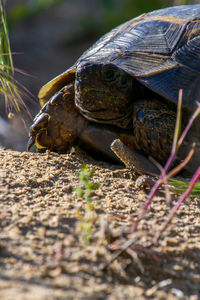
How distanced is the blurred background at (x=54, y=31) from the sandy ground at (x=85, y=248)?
8.95ft

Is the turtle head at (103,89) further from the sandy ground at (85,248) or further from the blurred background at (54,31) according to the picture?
the blurred background at (54,31)

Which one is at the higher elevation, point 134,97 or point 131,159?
point 134,97

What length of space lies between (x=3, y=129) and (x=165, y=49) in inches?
Result: 58.8

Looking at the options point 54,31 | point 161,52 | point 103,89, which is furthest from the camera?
point 54,31

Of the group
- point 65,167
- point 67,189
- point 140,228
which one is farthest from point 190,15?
point 140,228

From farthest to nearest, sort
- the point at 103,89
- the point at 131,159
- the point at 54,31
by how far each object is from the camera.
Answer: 1. the point at 54,31
2. the point at 103,89
3. the point at 131,159

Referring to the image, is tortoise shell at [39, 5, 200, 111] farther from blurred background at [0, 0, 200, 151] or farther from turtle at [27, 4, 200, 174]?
blurred background at [0, 0, 200, 151]

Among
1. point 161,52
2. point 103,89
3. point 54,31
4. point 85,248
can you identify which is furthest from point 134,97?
point 54,31

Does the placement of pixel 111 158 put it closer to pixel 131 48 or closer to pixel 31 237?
pixel 131 48

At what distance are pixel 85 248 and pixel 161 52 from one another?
1.45m

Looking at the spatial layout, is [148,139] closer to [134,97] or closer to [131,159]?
[131,159]

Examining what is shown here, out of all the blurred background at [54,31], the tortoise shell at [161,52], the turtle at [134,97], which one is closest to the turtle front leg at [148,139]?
the turtle at [134,97]

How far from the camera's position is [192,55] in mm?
2211

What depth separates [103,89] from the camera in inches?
84.5
